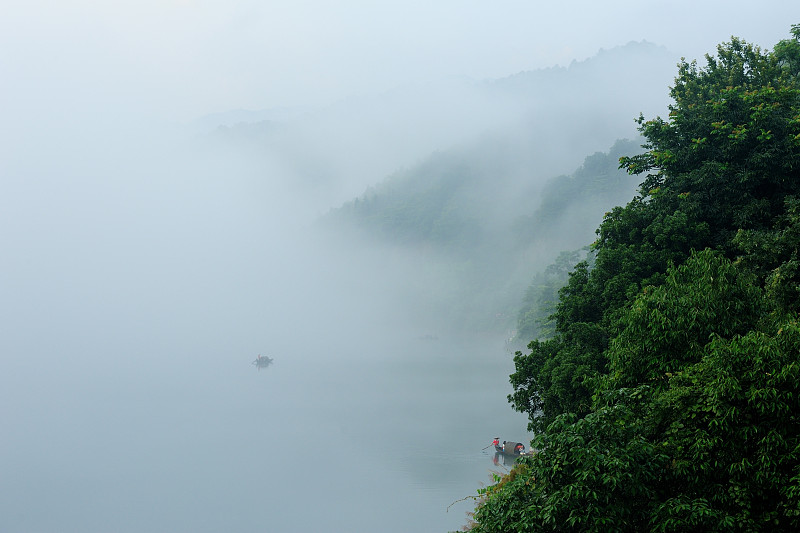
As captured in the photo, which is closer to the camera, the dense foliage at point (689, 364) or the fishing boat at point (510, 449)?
the dense foliage at point (689, 364)

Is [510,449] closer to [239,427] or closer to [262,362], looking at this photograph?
[239,427]

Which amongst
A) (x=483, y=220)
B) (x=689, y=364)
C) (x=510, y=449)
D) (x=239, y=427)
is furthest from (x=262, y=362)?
(x=483, y=220)

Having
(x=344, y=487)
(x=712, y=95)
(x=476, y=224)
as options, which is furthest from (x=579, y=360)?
(x=476, y=224)

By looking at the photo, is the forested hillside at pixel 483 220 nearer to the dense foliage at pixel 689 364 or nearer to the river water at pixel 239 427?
the river water at pixel 239 427

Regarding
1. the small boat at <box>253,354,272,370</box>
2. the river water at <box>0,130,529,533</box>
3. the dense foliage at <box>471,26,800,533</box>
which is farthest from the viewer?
the small boat at <box>253,354,272,370</box>

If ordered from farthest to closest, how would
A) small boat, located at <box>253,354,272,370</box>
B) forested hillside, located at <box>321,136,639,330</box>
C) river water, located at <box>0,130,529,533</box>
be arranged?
1. forested hillside, located at <box>321,136,639,330</box>
2. small boat, located at <box>253,354,272,370</box>
3. river water, located at <box>0,130,529,533</box>

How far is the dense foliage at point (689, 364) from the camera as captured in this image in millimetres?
7941

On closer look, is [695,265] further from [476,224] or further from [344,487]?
[476,224]

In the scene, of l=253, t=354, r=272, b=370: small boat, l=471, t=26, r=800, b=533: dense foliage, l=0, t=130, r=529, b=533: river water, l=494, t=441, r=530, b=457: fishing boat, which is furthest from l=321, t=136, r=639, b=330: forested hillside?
l=471, t=26, r=800, b=533: dense foliage

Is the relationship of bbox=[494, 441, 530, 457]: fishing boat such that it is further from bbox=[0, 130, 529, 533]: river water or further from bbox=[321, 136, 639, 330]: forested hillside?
bbox=[321, 136, 639, 330]: forested hillside

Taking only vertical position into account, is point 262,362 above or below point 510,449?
above

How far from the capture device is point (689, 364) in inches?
426

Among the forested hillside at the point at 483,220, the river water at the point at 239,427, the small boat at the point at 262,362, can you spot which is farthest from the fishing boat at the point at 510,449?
the small boat at the point at 262,362

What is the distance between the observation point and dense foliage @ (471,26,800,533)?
7.94m
